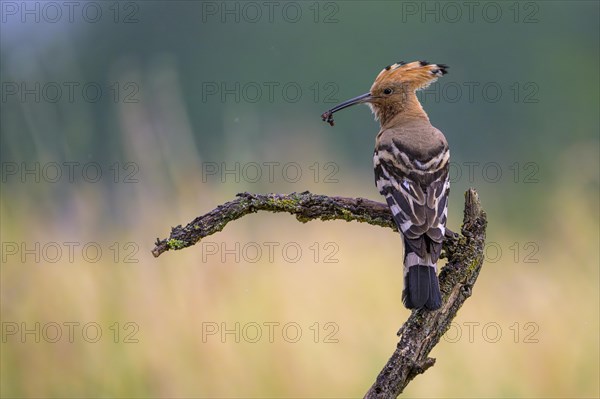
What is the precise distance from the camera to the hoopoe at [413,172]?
264 centimetres

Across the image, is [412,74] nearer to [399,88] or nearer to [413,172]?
[399,88]

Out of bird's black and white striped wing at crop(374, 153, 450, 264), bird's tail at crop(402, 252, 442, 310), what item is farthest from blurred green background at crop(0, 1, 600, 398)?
bird's tail at crop(402, 252, 442, 310)

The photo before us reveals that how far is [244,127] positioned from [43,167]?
0.79 meters

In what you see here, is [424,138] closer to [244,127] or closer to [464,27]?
[244,127]

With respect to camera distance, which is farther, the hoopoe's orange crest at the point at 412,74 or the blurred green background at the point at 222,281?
the hoopoe's orange crest at the point at 412,74

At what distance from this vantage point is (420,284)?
2.51m

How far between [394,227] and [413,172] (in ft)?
1.05

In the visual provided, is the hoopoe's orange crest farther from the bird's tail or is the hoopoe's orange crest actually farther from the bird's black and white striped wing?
the bird's tail

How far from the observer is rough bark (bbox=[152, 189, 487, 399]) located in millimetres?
2213

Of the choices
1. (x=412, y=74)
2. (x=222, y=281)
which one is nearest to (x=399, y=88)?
(x=412, y=74)

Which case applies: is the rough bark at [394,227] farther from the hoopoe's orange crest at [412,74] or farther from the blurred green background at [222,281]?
the hoopoe's orange crest at [412,74]

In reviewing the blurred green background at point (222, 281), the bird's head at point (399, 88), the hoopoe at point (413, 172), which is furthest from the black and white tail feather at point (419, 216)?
the blurred green background at point (222, 281)

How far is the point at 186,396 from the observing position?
3.50 metres

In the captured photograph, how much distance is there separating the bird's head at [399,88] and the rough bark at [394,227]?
Result: 111 centimetres
